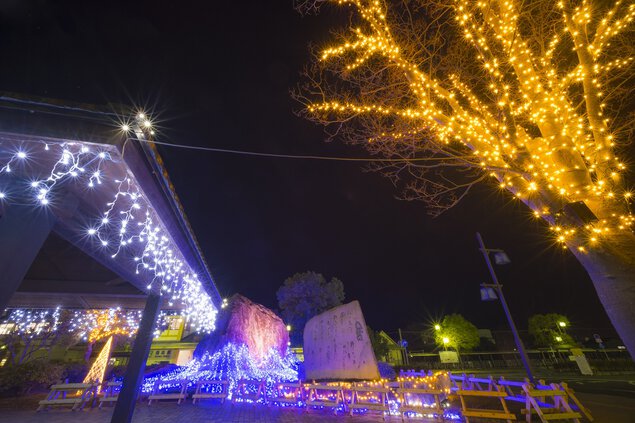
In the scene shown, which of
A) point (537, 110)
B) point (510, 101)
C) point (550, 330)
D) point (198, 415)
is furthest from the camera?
point (550, 330)

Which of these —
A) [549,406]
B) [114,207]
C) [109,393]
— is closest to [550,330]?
[549,406]

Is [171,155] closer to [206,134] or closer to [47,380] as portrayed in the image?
[206,134]

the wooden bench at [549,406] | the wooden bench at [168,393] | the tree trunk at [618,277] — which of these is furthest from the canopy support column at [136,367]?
the wooden bench at [549,406]

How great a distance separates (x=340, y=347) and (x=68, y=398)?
8868 mm

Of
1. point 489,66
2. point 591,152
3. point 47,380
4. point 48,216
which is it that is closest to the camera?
point 48,216

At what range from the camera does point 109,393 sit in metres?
8.55

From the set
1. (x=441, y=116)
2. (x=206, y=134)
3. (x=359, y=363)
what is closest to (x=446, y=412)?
(x=359, y=363)

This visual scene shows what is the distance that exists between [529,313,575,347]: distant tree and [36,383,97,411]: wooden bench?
46595mm

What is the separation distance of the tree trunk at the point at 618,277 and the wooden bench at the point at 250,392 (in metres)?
9.70

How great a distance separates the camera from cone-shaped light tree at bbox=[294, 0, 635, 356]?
147 inches

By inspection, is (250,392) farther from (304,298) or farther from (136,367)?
(304,298)

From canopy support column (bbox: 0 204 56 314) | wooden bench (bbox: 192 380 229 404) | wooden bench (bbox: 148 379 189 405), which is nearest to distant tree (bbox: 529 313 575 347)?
wooden bench (bbox: 192 380 229 404)

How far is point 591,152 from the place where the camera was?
4160 millimetres

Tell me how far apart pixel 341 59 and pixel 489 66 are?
10.7ft
